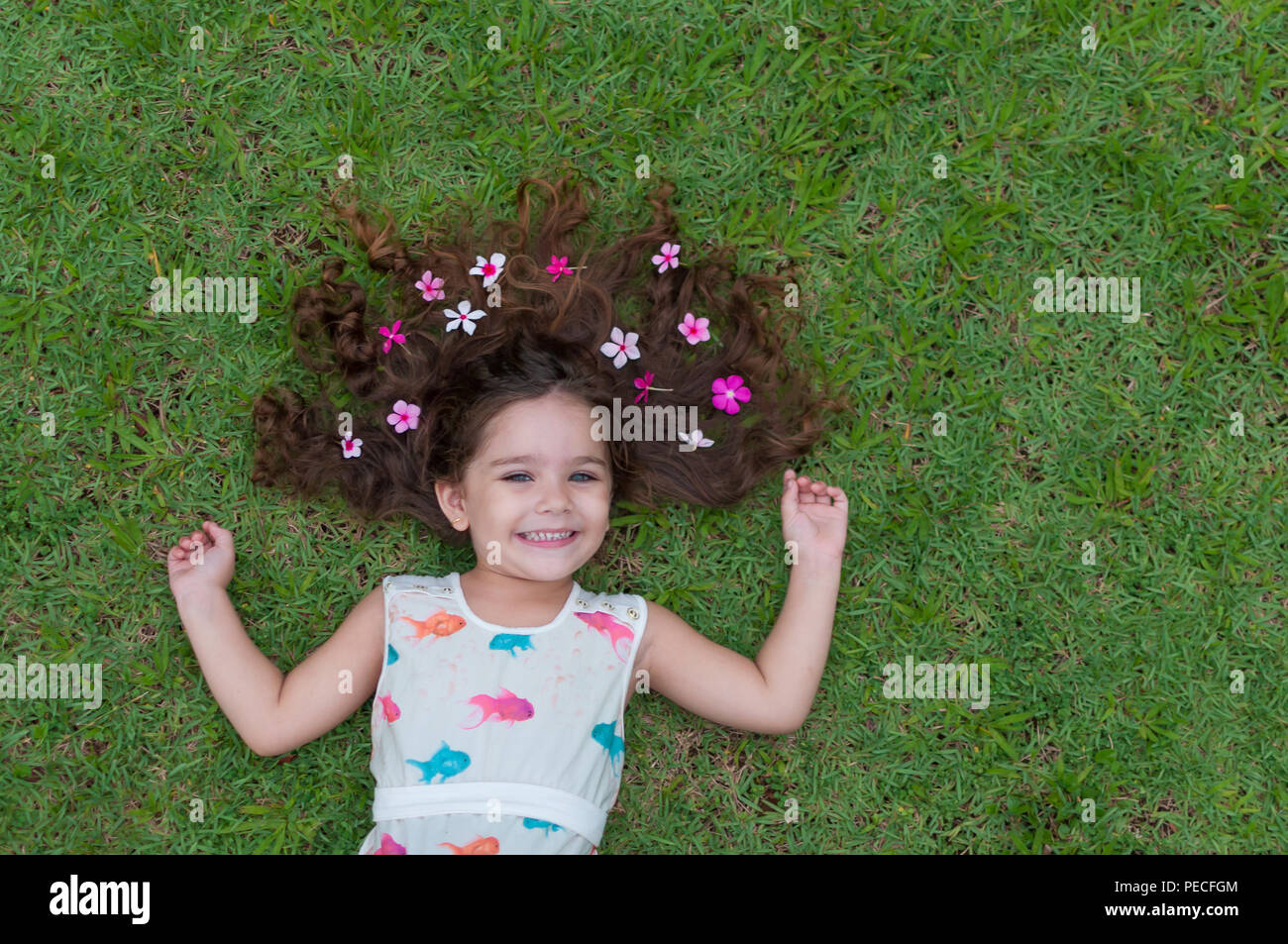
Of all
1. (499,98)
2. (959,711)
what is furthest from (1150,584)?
(499,98)

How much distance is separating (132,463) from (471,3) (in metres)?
1.93

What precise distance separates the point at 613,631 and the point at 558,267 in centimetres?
118

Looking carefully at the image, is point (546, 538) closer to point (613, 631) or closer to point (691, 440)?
point (613, 631)

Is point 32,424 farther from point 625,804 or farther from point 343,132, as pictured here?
point 625,804

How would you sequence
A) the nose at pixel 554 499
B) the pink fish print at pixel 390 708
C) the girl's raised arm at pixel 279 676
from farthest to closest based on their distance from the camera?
the girl's raised arm at pixel 279 676, the pink fish print at pixel 390 708, the nose at pixel 554 499

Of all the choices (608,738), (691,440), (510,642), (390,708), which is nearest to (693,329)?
(691,440)

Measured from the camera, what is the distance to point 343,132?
3357 millimetres

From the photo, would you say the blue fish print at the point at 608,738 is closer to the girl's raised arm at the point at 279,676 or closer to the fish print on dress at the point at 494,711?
the fish print on dress at the point at 494,711

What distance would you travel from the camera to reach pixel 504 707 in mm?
2928

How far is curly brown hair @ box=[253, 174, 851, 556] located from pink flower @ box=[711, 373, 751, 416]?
0.02 metres

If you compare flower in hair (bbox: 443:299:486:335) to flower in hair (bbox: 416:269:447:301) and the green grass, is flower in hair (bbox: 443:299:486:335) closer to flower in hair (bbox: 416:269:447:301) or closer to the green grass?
flower in hair (bbox: 416:269:447:301)

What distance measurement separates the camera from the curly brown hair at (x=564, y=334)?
3148mm

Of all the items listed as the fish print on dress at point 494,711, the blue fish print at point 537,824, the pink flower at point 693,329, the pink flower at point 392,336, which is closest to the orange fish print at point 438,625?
the fish print on dress at point 494,711

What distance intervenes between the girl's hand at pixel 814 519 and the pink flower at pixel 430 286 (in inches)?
50.8
